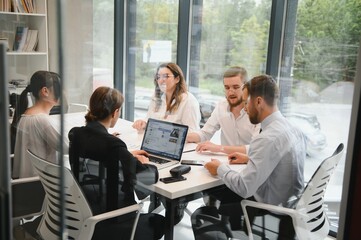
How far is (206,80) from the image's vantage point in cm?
392

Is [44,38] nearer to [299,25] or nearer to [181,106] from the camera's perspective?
[181,106]

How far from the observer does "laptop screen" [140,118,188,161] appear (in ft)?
A: 7.55

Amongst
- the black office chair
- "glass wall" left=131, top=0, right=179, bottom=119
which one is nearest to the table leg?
the black office chair

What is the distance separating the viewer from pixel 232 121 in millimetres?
2783

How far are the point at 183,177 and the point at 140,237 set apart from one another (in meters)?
0.38

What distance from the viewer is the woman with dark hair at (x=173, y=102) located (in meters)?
2.99

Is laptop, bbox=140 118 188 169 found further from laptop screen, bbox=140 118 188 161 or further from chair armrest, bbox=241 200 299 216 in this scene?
chair armrest, bbox=241 200 299 216

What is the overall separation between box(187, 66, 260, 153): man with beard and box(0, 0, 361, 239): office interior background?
0.35 metres

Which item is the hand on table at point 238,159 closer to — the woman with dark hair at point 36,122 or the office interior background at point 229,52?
the office interior background at point 229,52

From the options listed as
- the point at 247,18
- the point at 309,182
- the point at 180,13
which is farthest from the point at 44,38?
the point at 309,182

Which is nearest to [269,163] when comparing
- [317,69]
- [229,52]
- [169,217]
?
[169,217]

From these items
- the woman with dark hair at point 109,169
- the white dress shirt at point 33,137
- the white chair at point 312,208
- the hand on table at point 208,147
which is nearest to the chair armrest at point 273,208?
the white chair at point 312,208

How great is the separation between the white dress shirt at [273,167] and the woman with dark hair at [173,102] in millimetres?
1004

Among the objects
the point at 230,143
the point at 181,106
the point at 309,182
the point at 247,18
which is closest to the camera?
the point at 309,182
